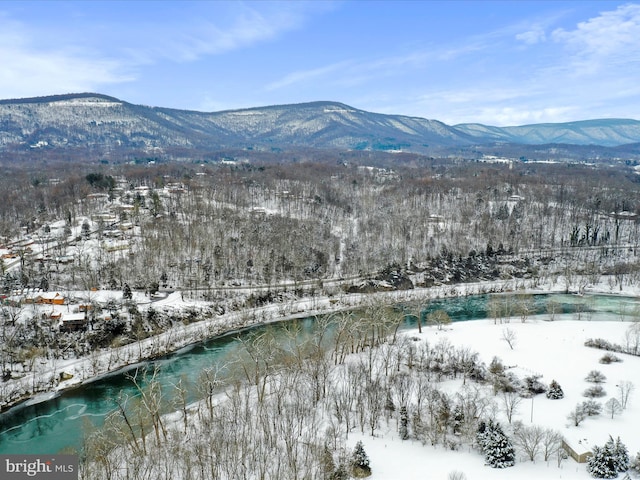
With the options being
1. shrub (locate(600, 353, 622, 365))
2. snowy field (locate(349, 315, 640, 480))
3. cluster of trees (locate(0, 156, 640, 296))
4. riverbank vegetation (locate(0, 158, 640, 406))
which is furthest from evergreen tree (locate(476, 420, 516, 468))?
cluster of trees (locate(0, 156, 640, 296))

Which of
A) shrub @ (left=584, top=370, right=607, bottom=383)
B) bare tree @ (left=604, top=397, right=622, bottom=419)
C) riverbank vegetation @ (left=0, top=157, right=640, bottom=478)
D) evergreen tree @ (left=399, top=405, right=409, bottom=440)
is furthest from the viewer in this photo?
shrub @ (left=584, top=370, right=607, bottom=383)

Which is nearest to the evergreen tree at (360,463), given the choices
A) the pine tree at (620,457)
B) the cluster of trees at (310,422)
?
the cluster of trees at (310,422)

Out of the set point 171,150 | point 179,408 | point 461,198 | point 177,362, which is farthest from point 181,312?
point 171,150

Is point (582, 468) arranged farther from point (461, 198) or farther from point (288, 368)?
point (461, 198)

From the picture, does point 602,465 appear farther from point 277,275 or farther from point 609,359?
point 277,275

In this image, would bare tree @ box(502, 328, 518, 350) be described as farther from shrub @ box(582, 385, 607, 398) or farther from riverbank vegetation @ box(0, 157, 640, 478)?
shrub @ box(582, 385, 607, 398)

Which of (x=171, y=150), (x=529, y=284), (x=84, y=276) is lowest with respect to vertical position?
(x=529, y=284)
